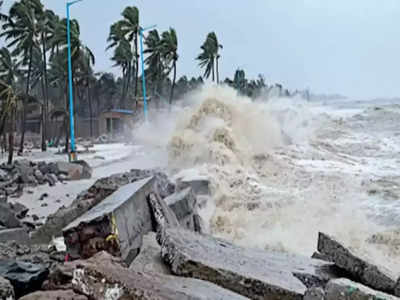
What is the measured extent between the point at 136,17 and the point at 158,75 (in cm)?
901

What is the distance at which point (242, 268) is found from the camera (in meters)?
3.32

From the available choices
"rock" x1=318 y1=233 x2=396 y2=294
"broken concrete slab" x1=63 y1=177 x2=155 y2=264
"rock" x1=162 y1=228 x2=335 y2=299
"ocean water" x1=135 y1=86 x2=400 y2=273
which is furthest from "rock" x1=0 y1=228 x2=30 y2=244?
"rock" x1=318 y1=233 x2=396 y2=294

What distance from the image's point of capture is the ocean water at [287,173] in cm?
736

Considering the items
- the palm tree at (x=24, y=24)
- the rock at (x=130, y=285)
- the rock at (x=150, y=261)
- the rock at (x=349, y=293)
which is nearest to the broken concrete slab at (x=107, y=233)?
the rock at (x=150, y=261)

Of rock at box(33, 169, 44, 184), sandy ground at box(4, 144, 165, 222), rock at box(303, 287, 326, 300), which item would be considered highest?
rock at box(303, 287, 326, 300)

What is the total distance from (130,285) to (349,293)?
1.25 m

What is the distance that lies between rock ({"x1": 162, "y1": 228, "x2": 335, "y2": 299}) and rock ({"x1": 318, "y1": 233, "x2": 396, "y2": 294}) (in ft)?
0.61

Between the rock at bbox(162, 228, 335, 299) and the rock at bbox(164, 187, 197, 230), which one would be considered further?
the rock at bbox(164, 187, 197, 230)

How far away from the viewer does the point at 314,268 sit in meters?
3.68

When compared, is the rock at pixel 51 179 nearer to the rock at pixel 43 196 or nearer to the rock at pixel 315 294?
the rock at pixel 43 196

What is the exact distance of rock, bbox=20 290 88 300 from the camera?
2492mm

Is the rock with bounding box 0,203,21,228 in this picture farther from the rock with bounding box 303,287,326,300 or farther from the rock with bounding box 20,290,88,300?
the rock with bounding box 303,287,326,300

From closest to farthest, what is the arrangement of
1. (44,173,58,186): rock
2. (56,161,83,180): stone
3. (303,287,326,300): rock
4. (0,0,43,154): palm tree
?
(303,287,326,300): rock
(44,173,58,186): rock
(56,161,83,180): stone
(0,0,43,154): palm tree

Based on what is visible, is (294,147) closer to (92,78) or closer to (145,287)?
(145,287)
